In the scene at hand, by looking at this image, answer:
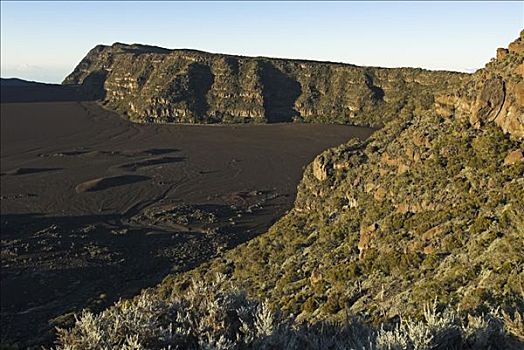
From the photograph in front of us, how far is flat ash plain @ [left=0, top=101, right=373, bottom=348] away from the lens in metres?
33.1

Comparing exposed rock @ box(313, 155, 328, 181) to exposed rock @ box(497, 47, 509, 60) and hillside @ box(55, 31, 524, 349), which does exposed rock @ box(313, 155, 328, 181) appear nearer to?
hillside @ box(55, 31, 524, 349)

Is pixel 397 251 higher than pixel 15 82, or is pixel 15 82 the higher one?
pixel 15 82

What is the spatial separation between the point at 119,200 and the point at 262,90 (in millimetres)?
57384

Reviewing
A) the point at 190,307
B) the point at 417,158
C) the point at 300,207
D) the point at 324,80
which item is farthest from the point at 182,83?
the point at 190,307

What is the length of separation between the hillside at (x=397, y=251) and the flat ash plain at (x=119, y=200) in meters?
7.30

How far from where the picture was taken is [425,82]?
95.1 meters

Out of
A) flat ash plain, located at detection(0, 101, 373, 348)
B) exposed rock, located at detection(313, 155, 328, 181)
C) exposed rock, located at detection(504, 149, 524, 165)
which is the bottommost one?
flat ash plain, located at detection(0, 101, 373, 348)

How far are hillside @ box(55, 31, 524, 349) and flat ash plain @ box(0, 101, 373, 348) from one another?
7.30 metres

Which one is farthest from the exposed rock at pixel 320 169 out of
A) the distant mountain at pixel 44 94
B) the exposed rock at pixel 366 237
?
the distant mountain at pixel 44 94

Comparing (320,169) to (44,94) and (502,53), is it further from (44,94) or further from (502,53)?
(44,94)

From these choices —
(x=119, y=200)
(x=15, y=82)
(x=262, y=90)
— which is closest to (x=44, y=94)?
(x=15, y=82)

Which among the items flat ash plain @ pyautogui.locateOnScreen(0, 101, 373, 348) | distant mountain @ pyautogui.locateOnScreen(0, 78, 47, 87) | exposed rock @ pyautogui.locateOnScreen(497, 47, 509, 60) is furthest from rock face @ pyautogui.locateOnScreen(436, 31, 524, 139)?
distant mountain @ pyautogui.locateOnScreen(0, 78, 47, 87)

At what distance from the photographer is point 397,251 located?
17.5 metres

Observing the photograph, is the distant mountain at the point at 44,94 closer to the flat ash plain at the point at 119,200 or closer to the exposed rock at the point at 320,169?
the flat ash plain at the point at 119,200
